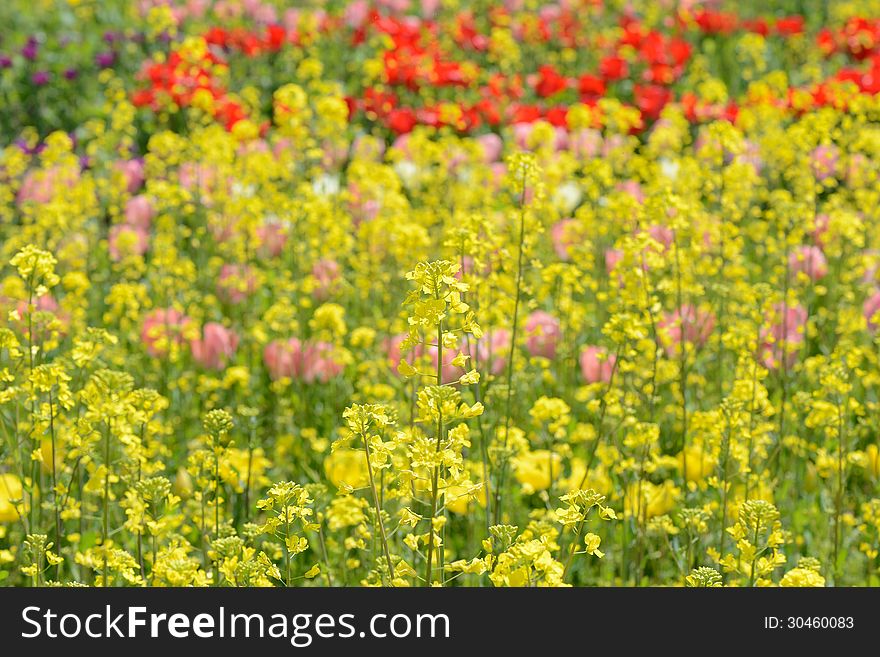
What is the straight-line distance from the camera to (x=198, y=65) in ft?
18.7

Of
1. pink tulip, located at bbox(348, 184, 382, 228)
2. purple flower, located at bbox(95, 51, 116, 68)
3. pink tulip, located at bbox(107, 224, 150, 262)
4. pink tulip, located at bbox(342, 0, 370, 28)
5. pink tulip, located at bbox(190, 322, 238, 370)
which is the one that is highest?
pink tulip, located at bbox(342, 0, 370, 28)

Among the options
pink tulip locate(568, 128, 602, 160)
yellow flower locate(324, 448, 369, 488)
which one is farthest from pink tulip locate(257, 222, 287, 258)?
yellow flower locate(324, 448, 369, 488)

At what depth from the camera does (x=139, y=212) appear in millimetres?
5500

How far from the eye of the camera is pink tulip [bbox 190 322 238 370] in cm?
435

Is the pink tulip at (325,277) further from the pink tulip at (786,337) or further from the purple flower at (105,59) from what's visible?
the purple flower at (105,59)

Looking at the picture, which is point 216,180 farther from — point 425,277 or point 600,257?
point 425,277

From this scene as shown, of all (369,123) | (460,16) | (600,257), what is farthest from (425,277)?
(460,16)

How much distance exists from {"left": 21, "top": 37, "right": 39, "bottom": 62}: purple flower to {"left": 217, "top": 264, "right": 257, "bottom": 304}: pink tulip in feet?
10.7

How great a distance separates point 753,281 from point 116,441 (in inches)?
118

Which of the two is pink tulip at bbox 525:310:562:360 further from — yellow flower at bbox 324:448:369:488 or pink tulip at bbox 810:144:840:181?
pink tulip at bbox 810:144:840:181

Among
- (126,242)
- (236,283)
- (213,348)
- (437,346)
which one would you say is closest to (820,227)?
(236,283)

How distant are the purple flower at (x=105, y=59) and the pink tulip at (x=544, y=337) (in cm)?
444

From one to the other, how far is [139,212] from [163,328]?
4.55 feet
